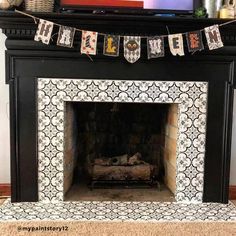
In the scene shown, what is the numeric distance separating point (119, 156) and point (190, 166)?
571 mm

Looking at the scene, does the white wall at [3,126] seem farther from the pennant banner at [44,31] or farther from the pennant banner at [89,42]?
the pennant banner at [89,42]

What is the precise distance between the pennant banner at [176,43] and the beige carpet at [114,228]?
3.22ft

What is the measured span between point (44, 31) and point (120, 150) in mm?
1060

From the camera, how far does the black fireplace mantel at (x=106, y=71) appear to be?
187 centimetres

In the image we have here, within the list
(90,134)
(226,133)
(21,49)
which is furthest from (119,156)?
(21,49)

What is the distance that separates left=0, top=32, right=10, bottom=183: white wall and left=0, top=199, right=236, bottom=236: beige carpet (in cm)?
57

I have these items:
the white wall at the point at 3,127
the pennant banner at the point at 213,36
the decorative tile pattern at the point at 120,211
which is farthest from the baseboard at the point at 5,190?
the pennant banner at the point at 213,36

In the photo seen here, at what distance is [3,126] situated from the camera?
7.14 ft

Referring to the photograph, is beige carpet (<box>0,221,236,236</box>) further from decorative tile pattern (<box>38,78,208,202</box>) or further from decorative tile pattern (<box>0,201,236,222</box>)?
decorative tile pattern (<box>38,78,208,202</box>)

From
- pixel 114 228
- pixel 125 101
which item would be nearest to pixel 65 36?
pixel 125 101

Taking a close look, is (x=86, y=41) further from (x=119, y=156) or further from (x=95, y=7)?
(x=119, y=156)

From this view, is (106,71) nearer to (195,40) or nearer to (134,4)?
(134,4)

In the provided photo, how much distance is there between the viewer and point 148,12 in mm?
1942

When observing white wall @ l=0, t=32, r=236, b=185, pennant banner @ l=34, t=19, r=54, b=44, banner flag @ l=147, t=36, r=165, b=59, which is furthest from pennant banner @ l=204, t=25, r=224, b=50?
white wall @ l=0, t=32, r=236, b=185
